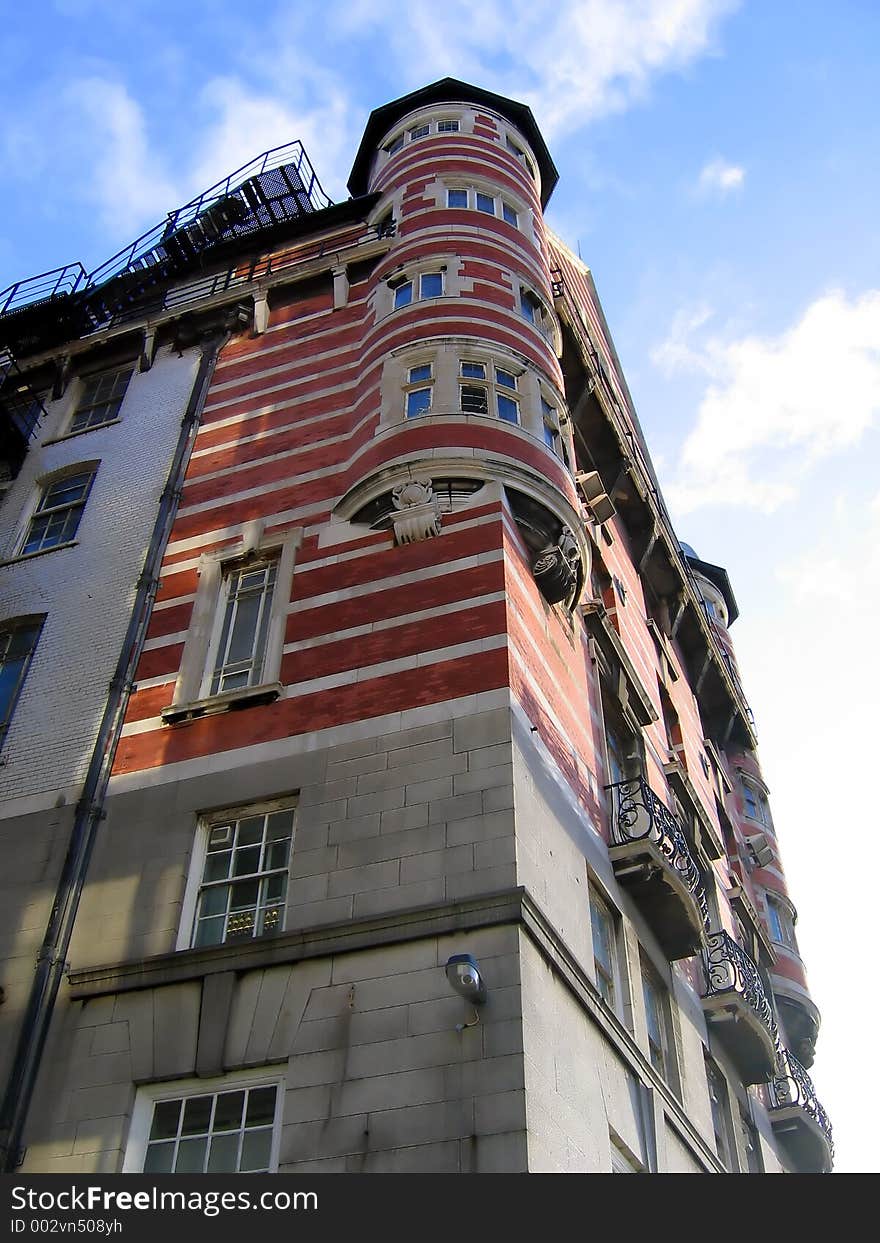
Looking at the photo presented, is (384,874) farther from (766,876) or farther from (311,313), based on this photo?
(766,876)

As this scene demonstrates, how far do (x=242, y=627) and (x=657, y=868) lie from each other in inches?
306

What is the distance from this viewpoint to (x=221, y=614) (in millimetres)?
22281

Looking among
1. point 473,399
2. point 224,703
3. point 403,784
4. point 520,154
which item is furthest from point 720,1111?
point 520,154

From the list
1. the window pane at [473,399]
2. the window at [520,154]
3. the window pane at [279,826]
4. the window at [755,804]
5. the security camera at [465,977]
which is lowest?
the security camera at [465,977]

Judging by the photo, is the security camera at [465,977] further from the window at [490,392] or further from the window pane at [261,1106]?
the window at [490,392]

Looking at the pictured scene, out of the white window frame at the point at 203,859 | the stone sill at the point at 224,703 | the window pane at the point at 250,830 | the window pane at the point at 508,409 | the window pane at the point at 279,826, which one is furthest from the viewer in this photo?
the window pane at the point at 508,409

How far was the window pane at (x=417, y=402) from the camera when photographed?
953 inches

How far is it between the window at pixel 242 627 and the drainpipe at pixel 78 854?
1.35m

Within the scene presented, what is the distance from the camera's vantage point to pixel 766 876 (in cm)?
3959

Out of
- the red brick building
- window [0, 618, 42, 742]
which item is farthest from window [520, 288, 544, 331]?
window [0, 618, 42, 742]

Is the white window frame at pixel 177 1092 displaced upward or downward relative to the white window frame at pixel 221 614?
downward

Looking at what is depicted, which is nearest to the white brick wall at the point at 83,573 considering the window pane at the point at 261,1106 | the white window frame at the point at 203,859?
the white window frame at the point at 203,859

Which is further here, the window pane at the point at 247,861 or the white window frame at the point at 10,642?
the white window frame at the point at 10,642

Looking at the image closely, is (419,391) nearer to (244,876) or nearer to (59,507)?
(59,507)
